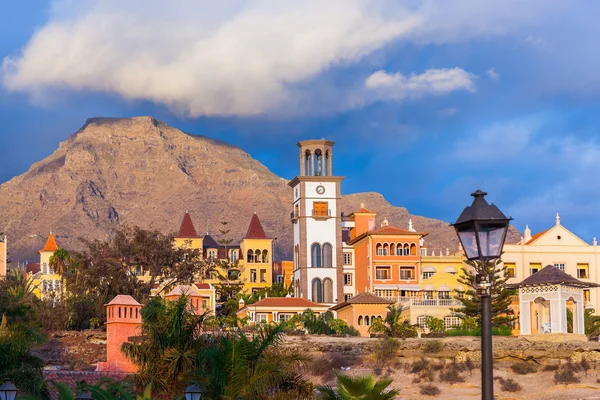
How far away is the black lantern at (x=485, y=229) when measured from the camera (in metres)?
11.0

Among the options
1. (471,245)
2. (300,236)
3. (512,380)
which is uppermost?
(300,236)

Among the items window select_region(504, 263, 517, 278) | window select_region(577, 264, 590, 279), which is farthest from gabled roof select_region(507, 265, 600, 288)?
window select_region(577, 264, 590, 279)

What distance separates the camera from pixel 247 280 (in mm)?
95250

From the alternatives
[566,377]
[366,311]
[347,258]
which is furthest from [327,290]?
[566,377]

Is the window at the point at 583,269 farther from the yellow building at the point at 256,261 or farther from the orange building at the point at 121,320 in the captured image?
the orange building at the point at 121,320

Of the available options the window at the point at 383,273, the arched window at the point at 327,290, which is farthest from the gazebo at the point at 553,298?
the arched window at the point at 327,290

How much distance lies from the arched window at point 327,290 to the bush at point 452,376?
26.7 meters

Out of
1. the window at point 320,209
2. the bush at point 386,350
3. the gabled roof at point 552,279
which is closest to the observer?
the bush at point 386,350

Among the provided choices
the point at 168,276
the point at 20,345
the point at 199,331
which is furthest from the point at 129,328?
the point at 168,276

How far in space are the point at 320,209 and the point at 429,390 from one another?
32129mm

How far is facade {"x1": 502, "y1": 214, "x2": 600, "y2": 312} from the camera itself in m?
76.2

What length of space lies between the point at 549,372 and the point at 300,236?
30.7 m

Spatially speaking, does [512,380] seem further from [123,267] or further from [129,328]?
[123,267]

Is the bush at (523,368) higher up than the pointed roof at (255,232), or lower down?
lower down
